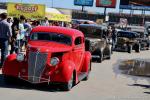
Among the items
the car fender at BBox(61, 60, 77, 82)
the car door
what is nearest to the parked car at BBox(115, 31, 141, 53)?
the car door

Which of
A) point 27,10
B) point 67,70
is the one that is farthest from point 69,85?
point 27,10

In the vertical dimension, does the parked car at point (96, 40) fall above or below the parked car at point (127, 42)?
above

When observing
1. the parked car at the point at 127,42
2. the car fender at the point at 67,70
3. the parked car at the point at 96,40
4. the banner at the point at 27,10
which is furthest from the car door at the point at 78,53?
the parked car at the point at 127,42

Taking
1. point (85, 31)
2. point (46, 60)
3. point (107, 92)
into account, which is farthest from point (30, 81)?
point (85, 31)

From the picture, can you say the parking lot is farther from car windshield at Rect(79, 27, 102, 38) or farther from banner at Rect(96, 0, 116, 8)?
banner at Rect(96, 0, 116, 8)

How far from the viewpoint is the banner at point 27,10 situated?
3491cm

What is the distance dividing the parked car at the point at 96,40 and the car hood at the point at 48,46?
31.5ft

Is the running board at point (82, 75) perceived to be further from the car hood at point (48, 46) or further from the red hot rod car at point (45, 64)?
the car hood at point (48, 46)

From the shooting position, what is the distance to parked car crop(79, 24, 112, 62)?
24469mm

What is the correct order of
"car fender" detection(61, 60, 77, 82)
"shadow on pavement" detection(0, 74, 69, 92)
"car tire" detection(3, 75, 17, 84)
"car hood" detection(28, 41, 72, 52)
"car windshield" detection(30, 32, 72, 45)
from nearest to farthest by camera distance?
"car fender" detection(61, 60, 77, 82) < "shadow on pavement" detection(0, 74, 69, 92) < "car hood" detection(28, 41, 72, 52) < "car tire" detection(3, 75, 17, 84) < "car windshield" detection(30, 32, 72, 45)

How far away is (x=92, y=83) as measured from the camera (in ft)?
49.9

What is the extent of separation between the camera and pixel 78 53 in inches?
585

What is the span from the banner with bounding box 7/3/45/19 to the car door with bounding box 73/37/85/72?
19.5 m

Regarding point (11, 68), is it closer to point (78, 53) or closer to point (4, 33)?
point (78, 53)
